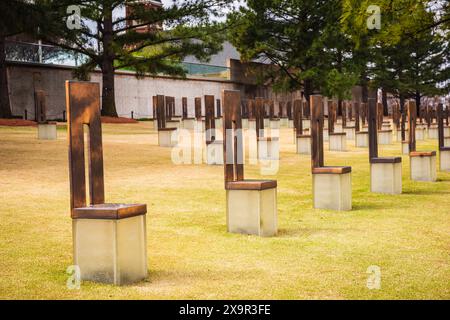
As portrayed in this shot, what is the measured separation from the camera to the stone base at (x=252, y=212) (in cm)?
742

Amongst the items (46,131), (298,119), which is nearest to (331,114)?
(298,119)

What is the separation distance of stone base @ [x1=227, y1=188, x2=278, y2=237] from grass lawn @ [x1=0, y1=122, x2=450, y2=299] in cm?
19

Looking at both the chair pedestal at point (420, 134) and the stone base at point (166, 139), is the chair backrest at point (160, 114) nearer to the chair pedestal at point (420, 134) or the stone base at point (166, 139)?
the stone base at point (166, 139)

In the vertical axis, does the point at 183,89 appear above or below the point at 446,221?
above

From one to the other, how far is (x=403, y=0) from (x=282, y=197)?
6.50 m

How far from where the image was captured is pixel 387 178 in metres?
11.3

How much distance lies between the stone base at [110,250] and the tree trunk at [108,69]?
25.3 metres

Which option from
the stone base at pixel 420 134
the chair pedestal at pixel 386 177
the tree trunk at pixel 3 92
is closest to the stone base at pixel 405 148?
the stone base at pixel 420 134

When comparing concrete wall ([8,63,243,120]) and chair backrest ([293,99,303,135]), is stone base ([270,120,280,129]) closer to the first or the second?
concrete wall ([8,63,243,120])

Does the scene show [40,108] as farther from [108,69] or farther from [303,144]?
[108,69]

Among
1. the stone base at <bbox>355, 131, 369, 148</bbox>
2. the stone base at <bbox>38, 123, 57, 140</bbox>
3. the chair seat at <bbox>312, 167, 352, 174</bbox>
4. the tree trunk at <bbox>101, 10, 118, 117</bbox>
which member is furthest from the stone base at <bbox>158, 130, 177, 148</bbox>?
the tree trunk at <bbox>101, 10, 118, 117</bbox>

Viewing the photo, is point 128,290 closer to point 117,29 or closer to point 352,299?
point 352,299
